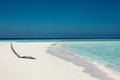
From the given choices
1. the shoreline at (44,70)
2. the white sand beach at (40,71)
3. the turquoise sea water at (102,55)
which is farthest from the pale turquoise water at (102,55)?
the white sand beach at (40,71)

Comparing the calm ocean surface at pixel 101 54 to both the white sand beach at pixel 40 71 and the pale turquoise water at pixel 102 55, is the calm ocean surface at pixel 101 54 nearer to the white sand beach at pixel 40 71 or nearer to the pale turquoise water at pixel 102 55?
the pale turquoise water at pixel 102 55

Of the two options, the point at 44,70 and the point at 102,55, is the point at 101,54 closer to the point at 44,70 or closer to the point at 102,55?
the point at 102,55

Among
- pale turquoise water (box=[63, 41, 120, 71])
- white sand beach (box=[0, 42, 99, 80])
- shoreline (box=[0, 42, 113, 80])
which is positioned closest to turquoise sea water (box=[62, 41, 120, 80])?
pale turquoise water (box=[63, 41, 120, 71])

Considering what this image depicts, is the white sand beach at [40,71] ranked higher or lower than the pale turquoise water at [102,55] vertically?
higher

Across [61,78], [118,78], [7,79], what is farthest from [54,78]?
[118,78]

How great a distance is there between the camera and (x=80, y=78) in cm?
739

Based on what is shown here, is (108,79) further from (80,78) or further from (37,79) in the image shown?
(37,79)

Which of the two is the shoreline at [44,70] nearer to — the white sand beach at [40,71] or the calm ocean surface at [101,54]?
the white sand beach at [40,71]

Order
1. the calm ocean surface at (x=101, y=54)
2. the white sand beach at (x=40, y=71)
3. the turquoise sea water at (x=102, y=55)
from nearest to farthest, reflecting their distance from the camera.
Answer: the white sand beach at (x=40, y=71) < the turquoise sea water at (x=102, y=55) < the calm ocean surface at (x=101, y=54)

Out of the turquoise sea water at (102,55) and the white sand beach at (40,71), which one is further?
the turquoise sea water at (102,55)

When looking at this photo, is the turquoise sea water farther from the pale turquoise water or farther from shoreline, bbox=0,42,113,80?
shoreline, bbox=0,42,113,80

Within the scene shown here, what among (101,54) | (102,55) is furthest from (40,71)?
(101,54)

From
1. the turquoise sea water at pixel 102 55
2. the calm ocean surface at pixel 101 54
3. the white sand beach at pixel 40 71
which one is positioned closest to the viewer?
the white sand beach at pixel 40 71

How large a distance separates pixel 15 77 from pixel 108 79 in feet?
9.61
